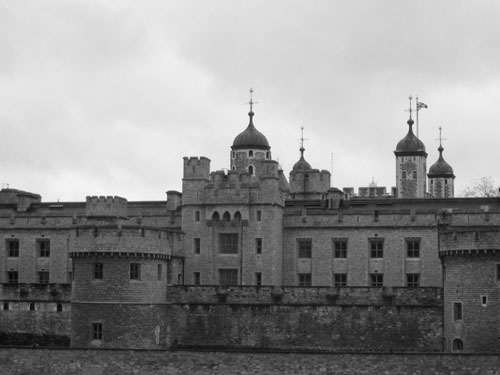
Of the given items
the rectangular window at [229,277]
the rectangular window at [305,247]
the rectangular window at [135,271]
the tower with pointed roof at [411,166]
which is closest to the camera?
the rectangular window at [135,271]

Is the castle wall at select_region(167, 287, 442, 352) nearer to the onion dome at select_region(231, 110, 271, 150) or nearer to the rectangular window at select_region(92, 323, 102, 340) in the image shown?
the rectangular window at select_region(92, 323, 102, 340)

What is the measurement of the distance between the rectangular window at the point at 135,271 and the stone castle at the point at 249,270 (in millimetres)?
81

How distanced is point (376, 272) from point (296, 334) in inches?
404

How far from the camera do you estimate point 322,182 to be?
358 feet

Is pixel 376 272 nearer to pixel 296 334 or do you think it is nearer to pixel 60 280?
pixel 296 334

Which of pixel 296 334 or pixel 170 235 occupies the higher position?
pixel 170 235

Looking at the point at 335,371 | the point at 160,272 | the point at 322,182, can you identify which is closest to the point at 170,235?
the point at 160,272

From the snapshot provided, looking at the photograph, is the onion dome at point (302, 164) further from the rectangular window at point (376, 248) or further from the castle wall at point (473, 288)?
the castle wall at point (473, 288)

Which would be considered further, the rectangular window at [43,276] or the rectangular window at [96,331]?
the rectangular window at [43,276]

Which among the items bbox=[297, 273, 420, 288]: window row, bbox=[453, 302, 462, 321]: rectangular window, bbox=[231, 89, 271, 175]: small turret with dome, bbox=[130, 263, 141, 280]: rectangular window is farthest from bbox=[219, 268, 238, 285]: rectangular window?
bbox=[231, 89, 271, 175]: small turret with dome

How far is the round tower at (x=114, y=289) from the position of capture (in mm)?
70938

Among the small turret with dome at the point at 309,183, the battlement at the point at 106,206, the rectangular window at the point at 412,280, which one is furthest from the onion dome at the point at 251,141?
the rectangular window at the point at 412,280

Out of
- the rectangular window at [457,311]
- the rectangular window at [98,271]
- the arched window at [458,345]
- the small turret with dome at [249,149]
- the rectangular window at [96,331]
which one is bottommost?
the arched window at [458,345]

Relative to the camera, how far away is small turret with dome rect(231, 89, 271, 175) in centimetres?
11312
